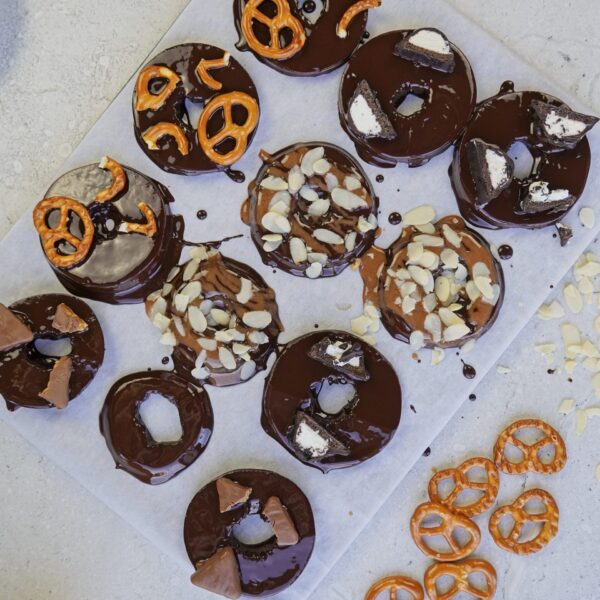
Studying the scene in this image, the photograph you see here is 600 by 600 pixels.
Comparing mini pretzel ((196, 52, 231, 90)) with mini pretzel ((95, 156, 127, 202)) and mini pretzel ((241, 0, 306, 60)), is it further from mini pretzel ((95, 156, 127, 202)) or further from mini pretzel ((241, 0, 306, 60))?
mini pretzel ((95, 156, 127, 202))

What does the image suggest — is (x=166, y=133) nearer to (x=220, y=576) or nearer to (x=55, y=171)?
(x=55, y=171)

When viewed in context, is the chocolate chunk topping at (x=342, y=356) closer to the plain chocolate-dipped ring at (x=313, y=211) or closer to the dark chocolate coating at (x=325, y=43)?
the plain chocolate-dipped ring at (x=313, y=211)

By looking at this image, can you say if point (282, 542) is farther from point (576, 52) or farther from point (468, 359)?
point (576, 52)

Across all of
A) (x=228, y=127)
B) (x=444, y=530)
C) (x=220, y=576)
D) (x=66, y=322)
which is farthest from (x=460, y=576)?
(x=228, y=127)

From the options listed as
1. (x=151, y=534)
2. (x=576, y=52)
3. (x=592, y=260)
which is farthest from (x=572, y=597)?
(x=576, y=52)

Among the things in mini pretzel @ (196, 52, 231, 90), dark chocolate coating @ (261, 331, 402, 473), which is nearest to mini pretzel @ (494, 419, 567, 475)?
dark chocolate coating @ (261, 331, 402, 473)

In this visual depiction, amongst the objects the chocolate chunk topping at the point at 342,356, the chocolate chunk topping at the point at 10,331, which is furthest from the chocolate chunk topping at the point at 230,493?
the chocolate chunk topping at the point at 10,331

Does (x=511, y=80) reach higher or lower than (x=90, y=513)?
higher

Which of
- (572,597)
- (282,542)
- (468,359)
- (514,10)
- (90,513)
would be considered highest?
(514,10)
